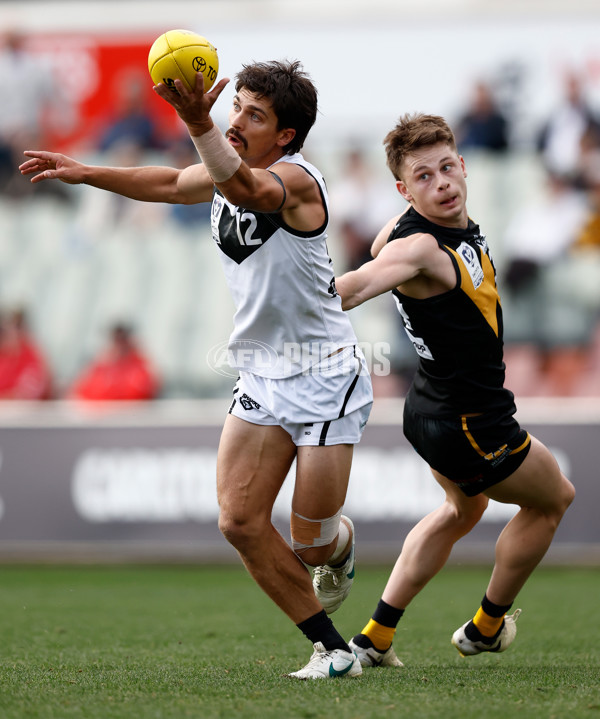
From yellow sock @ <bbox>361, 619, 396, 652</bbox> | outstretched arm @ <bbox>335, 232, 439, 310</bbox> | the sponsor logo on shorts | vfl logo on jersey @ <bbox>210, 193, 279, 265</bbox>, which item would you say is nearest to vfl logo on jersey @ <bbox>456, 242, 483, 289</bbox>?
outstretched arm @ <bbox>335, 232, 439, 310</bbox>

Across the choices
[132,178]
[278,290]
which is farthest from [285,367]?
[132,178]

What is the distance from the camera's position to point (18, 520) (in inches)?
386

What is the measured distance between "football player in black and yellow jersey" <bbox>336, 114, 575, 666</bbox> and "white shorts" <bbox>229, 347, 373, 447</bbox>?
347mm

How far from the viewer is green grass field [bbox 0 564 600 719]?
12.1 ft

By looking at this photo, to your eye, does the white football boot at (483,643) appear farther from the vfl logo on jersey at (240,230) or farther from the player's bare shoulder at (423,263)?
the vfl logo on jersey at (240,230)

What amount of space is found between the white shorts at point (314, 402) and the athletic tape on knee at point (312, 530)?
0.33m

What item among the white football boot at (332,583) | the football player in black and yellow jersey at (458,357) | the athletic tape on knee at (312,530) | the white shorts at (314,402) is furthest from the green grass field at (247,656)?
the white shorts at (314,402)

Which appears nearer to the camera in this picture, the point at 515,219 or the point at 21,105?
the point at 515,219

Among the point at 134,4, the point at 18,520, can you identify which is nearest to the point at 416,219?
the point at 18,520

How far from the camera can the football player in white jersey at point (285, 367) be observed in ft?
14.1

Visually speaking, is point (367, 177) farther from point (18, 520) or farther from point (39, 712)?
point (39, 712)

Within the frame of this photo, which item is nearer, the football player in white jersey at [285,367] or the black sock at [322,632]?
the football player in white jersey at [285,367]

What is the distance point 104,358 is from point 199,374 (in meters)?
1.22

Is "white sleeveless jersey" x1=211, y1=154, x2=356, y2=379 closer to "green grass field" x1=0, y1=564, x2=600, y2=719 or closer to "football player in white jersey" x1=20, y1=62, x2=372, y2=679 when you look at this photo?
"football player in white jersey" x1=20, y1=62, x2=372, y2=679
